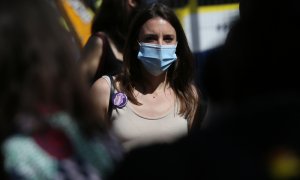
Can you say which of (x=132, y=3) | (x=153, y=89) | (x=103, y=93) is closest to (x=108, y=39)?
(x=132, y=3)

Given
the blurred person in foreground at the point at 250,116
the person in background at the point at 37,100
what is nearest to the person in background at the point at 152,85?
the person in background at the point at 37,100

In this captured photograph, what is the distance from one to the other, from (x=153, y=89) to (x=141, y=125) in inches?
11.8

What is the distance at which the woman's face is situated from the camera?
3451mm

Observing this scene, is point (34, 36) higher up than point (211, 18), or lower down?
higher up

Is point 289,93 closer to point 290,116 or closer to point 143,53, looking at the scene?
point 290,116

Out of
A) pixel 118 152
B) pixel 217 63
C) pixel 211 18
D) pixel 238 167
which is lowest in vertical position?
pixel 211 18

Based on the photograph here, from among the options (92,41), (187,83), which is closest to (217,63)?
(187,83)

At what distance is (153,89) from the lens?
3402mm

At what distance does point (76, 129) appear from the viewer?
1697mm

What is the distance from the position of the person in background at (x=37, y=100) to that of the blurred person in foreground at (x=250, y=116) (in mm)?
413

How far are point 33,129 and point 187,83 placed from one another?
74.4 inches

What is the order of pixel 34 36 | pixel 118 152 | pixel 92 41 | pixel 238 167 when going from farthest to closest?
pixel 92 41, pixel 118 152, pixel 34 36, pixel 238 167

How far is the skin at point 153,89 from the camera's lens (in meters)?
3.23

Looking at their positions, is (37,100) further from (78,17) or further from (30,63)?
(78,17)
